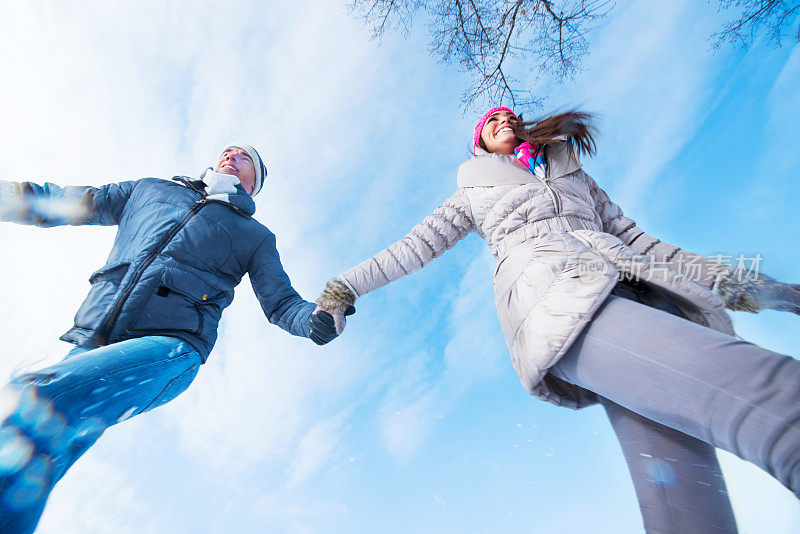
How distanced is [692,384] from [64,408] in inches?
88.3

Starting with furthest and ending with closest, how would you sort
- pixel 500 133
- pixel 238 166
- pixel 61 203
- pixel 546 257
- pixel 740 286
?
pixel 238 166
pixel 500 133
pixel 61 203
pixel 740 286
pixel 546 257

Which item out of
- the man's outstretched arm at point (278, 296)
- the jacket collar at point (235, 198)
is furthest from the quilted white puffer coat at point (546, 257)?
the jacket collar at point (235, 198)

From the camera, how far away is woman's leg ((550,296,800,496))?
922 millimetres

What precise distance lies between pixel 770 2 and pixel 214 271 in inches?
280

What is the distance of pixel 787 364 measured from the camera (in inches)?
39.6

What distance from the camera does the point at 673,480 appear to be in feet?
4.75

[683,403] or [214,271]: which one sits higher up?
[214,271]

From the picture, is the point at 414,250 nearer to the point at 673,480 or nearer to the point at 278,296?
the point at 278,296

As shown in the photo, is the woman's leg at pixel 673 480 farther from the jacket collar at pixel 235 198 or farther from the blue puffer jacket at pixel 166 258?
the jacket collar at pixel 235 198

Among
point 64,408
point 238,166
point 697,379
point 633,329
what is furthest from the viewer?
point 238,166

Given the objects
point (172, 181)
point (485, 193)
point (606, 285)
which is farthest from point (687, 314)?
point (172, 181)

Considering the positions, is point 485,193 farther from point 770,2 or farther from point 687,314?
point 770,2

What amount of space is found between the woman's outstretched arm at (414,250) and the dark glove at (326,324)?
0.08 m

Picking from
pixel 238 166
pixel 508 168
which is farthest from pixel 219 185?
pixel 508 168
